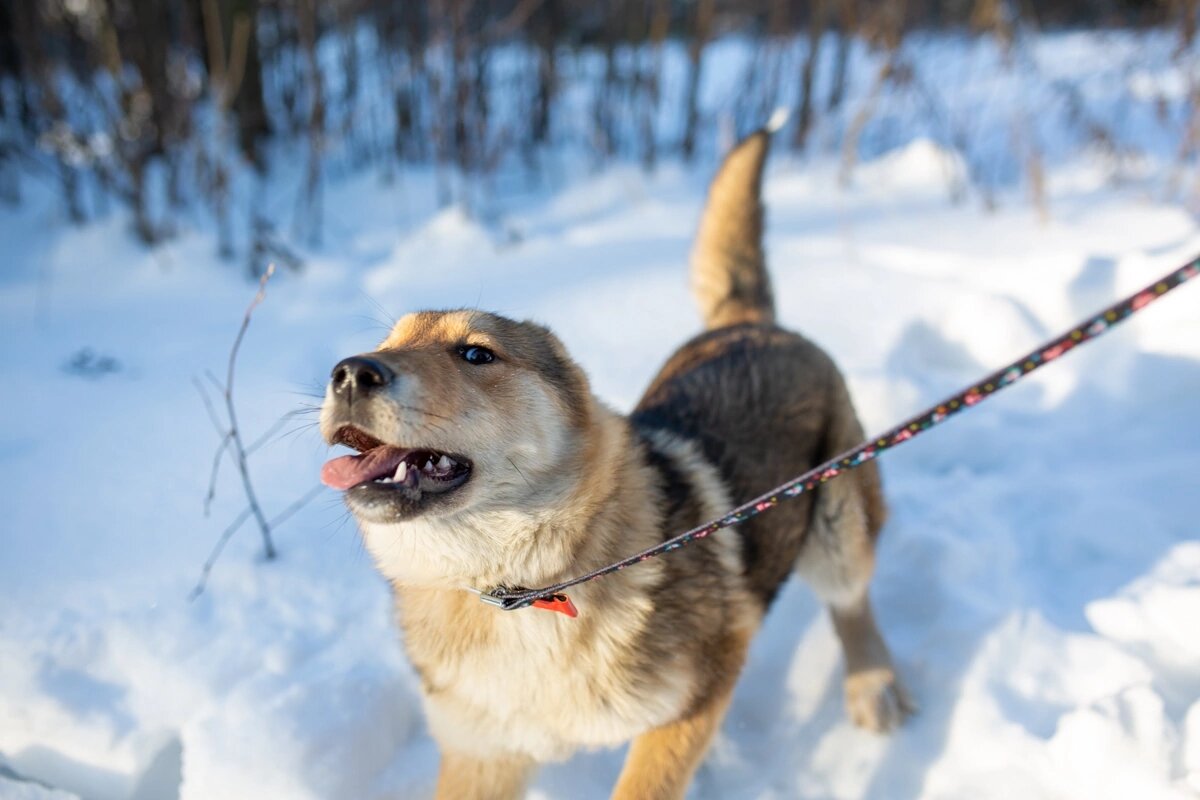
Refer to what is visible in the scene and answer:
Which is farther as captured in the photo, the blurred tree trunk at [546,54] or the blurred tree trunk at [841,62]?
the blurred tree trunk at [546,54]

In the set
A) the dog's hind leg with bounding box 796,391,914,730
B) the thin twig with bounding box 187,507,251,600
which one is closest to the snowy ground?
the thin twig with bounding box 187,507,251,600

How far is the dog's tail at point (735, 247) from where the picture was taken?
3.18m

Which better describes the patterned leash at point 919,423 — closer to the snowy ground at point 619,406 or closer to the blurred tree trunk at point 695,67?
the snowy ground at point 619,406

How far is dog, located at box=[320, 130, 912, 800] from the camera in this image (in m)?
1.64

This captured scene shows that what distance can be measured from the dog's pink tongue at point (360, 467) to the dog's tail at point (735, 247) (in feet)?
5.80

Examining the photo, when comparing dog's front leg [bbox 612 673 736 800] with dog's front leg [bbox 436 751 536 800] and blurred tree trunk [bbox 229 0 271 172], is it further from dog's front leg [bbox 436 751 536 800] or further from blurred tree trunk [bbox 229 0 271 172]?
blurred tree trunk [bbox 229 0 271 172]

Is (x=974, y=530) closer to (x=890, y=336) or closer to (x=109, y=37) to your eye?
(x=890, y=336)

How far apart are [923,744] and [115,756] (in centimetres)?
225

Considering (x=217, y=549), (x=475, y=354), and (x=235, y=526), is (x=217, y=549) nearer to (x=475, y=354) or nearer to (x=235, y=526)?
(x=235, y=526)

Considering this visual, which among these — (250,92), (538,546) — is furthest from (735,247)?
(250,92)

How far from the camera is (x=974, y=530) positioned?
10.2ft

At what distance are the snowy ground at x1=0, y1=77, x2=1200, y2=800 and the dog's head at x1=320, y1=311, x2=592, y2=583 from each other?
1.35 ft

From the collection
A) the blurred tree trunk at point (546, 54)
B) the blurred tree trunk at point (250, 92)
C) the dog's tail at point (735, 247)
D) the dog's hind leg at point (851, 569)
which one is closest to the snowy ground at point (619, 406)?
the dog's hind leg at point (851, 569)

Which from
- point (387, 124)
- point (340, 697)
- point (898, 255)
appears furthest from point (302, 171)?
point (340, 697)
